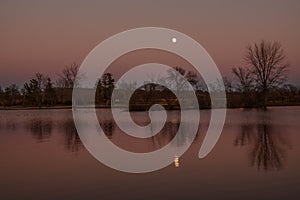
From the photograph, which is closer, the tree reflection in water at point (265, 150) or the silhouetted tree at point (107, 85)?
the tree reflection in water at point (265, 150)

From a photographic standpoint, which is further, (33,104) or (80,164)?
(33,104)

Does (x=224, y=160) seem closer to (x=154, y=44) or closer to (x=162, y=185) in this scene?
(x=162, y=185)

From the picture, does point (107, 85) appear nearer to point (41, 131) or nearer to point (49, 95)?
point (49, 95)

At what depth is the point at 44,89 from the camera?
92500 millimetres

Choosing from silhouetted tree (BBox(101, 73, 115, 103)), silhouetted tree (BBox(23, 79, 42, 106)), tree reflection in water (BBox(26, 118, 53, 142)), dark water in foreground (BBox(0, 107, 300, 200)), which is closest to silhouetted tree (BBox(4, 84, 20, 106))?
silhouetted tree (BBox(23, 79, 42, 106))

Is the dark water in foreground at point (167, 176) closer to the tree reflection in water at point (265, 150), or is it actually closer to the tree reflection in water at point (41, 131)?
the tree reflection in water at point (265, 150)

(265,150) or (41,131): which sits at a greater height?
(41,131)

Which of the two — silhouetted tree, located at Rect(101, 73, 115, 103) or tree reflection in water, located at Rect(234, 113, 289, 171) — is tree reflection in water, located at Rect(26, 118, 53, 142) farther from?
silhouetted tree, located at Rect(101, 73, 115, 103)

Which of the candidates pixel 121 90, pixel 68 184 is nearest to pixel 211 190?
pixel 68 184

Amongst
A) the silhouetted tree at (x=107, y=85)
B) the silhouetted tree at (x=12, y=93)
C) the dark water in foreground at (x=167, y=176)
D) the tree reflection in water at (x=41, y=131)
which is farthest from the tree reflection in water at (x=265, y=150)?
the silhouetted tree at (x=12, y=93)

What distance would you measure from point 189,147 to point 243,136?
4087 millimetres

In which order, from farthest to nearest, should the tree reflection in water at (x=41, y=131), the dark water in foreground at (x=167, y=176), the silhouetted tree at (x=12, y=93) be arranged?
the silhouetted tree at (x=12, y=93)
the tree reflection in water at (x=41, y=131)
the dark water in foreground at (x=167, y=176)

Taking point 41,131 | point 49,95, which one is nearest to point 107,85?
point 49,95

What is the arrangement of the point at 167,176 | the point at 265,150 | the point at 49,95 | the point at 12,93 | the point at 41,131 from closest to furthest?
the point at 167,176
the point at 265,150
the point at 41,131
the point at 49,95
the point at 12,93
